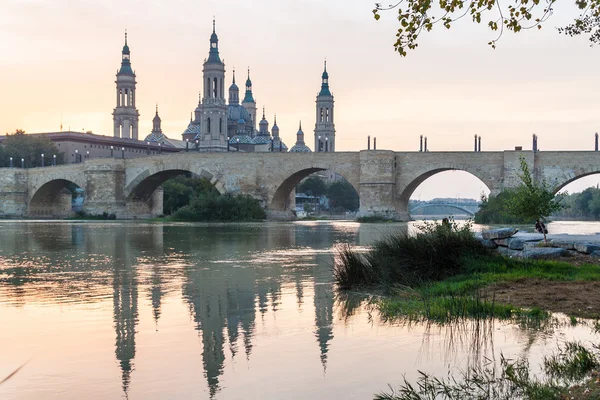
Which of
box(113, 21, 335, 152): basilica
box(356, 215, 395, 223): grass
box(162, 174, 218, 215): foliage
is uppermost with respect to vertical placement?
box(113, 21, 335, 152): basilica

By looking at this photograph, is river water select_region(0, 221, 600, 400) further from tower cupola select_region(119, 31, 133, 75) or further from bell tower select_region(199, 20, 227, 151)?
tower cupola select_region(119, 31, 133, 75)

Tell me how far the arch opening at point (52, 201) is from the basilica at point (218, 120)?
23548 millimetres

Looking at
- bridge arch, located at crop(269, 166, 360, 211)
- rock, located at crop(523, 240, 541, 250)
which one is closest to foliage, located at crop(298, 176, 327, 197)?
bridge arch, located at crop(269, 166, 360, 211)

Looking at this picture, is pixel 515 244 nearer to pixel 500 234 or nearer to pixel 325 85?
pixel 500 234

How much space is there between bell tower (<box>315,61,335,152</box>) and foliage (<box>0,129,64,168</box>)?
2188 inches

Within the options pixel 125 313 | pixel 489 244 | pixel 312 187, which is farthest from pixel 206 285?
pixel 312 187

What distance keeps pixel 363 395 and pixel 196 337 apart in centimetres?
277

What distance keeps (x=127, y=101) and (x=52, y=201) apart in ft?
169

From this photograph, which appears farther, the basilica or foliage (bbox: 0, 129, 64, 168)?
the basilica

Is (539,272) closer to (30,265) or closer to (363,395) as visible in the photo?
(363,395)

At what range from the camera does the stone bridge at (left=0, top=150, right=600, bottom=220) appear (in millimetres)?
48969

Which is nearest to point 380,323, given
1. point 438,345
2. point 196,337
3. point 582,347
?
point 438,345

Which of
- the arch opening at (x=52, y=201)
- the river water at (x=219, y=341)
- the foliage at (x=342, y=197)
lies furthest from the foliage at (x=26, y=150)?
the river water at (x=219, y=341)

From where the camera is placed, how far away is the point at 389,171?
172 feet
